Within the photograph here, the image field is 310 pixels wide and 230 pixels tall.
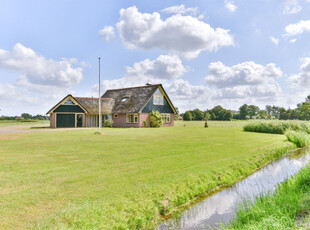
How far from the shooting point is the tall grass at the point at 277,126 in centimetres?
2473

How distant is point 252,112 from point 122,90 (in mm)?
75265

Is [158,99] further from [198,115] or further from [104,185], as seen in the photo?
Answer: [198,115]

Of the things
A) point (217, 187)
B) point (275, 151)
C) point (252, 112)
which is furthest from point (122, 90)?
point (252, 112)

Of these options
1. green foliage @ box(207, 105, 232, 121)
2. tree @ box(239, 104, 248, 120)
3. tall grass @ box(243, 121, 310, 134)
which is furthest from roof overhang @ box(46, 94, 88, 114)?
tree @ box(239, 104, 248, 120)

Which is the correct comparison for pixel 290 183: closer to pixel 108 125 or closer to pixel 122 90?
pixel 108 125

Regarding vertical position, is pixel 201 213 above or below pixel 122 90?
below

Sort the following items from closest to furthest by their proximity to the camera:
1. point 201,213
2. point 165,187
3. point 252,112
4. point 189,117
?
point 201,213 < point 165,187 < point 189,117 < point 252,112

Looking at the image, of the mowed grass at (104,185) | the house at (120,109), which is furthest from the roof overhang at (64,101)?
the mowed grass at (104,185)

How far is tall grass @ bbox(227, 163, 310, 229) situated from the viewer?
4.45 meters

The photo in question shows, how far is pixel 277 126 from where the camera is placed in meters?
25.7

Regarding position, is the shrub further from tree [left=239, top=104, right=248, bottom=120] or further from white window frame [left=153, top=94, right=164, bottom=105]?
tree [left=239, top=104, right=248, bottom=120]

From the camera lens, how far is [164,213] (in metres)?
5.54

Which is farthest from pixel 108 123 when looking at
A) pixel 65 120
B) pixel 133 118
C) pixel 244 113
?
pixel 244 113

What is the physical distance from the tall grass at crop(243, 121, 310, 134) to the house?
14.5m
